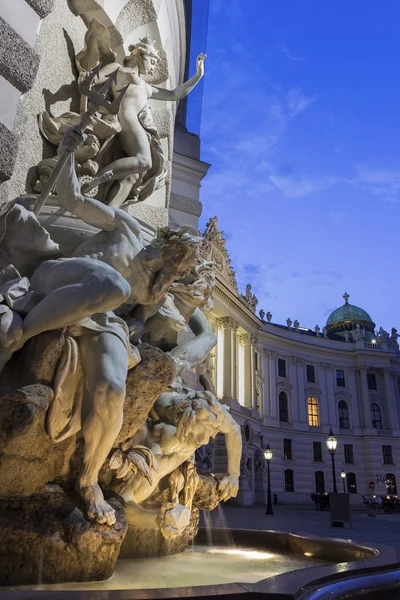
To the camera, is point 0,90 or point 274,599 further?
point 0,90

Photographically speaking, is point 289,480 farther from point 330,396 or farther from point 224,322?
point 224,322

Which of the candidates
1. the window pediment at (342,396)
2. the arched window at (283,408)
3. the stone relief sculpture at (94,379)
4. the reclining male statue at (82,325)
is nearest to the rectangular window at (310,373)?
the window pediment at (342,396)

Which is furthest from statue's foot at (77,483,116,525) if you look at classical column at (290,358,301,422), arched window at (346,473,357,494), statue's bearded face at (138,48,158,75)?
arched window at (346,473,357,494)

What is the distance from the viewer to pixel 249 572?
382 cm

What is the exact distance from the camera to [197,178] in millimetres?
8375

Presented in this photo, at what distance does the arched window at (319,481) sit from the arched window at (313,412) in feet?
15.2

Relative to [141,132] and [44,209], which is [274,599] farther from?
[141,132]

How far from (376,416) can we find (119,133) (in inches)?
2109

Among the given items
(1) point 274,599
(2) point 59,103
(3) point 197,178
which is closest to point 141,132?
(2) point 59,103

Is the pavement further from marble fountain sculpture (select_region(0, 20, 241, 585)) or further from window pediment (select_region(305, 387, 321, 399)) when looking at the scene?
window pediment (select_region(305, 387, 321, 399))

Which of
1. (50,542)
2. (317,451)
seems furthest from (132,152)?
(317,451)

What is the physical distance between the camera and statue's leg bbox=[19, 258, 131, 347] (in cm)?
302

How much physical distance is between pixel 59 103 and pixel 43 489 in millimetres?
3751

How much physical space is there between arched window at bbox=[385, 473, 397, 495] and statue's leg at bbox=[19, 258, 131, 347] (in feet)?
176
